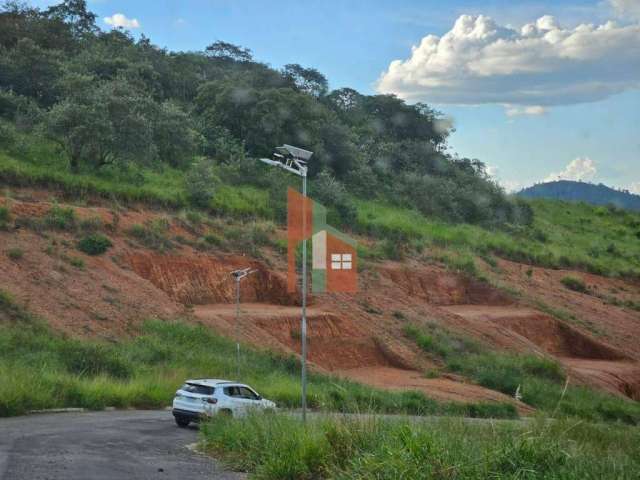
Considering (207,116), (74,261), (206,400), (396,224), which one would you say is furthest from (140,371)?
(207,116)

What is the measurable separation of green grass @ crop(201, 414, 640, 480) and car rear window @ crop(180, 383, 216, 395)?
18.3ft

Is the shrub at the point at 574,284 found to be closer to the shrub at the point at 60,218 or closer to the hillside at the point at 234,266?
the hillside at the point at 234,266

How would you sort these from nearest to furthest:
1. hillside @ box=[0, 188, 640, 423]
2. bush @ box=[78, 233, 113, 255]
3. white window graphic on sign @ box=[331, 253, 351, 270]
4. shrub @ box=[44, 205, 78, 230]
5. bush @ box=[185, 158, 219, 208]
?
hillside @ box=[0, 188, 640, 423] → bush @ box=[78, 233, 113, 255] → shrub @ box=[44, 205, 78, 230] → bush @ box=[185, 158, 219, 208] → white window graphic on sign @ box=[331, 253, 351, 270]

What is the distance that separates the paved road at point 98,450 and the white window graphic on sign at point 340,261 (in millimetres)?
28116

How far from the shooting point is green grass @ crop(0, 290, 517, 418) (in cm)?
2403

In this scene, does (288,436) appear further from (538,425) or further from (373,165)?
(373,165)

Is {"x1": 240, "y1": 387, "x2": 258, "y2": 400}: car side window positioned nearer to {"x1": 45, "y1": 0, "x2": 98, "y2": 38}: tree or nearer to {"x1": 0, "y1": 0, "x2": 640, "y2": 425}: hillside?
{"x1": 0, "y1": 0, "x2": 640, "y2": 425}: hillside

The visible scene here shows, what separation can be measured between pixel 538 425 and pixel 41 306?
25353 mm

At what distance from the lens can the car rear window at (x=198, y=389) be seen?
21319mm

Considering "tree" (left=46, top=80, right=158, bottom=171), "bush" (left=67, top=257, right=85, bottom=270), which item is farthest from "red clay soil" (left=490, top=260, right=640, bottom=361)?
"bush" (left=67, top=257, right=85, bottom=270)

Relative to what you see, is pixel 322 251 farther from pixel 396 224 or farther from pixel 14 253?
pixel 14 253

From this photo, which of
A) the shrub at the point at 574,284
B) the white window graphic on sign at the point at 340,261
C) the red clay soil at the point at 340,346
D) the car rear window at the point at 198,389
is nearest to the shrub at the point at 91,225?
the red clay soil at the point at 340,346

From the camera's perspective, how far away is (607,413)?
120 feet

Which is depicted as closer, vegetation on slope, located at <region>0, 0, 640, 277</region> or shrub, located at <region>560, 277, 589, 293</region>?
vegetation on slope, located at <region>0, 0, 640, 277</region>
